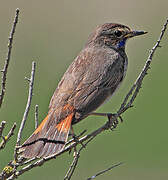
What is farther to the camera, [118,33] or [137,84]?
[118,33]

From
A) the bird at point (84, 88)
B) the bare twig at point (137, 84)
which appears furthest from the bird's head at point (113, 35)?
the bare twig at point (137, 84)

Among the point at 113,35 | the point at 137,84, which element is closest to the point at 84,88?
the point at 137,84

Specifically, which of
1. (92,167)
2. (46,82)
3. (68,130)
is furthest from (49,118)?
(46,82)

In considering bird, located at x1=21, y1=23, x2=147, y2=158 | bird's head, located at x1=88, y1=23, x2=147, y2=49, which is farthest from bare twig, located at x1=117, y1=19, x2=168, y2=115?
bird's head, located at x1=88, y1=23, x2=147, y2=49

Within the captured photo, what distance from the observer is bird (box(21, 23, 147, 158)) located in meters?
5.16

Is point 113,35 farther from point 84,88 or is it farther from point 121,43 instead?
point 84,88

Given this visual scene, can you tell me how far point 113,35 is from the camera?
6672 millimetres

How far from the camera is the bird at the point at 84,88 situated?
203 inches

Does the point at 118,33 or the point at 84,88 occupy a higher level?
the point at 118,33

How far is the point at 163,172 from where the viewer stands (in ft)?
27.7

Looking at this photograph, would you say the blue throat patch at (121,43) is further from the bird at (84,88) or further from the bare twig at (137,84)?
the bare twig at (137,84)

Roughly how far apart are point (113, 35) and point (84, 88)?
107 cm

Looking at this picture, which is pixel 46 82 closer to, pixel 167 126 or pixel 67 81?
pixel 167 126

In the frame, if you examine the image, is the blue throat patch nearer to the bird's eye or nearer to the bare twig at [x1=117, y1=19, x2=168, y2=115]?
the bird's eye
